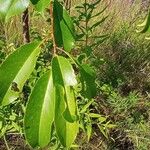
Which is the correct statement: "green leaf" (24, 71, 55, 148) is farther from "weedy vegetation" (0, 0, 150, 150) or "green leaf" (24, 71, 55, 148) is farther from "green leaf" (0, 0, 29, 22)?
"green leaf" (0, 0, 29, 22)

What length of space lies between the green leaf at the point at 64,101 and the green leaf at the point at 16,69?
0.14ft

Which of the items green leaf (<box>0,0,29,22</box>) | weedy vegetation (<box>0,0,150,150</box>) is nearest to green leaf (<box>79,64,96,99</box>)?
weedy vegetation (<box>0,0,150,150</box>)

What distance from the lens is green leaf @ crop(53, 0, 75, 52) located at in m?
0.61

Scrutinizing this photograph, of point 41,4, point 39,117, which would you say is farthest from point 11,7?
point 39,117

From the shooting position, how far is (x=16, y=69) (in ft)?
1.84

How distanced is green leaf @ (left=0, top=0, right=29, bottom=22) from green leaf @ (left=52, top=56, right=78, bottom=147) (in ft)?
0.25

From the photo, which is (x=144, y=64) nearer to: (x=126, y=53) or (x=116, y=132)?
(x=126, y=53)

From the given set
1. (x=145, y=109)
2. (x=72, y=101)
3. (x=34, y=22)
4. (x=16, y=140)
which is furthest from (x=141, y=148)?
(x=72, y=101)

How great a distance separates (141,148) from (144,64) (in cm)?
104

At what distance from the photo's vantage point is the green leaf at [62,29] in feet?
1.99

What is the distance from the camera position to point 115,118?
2.59 metres

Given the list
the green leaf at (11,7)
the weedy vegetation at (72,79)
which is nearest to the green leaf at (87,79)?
the weedy vegetation at (72,79)

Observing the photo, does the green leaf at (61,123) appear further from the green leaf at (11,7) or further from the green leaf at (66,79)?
the green leaf at (11,7)

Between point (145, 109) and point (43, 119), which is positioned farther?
point (145, 109)
